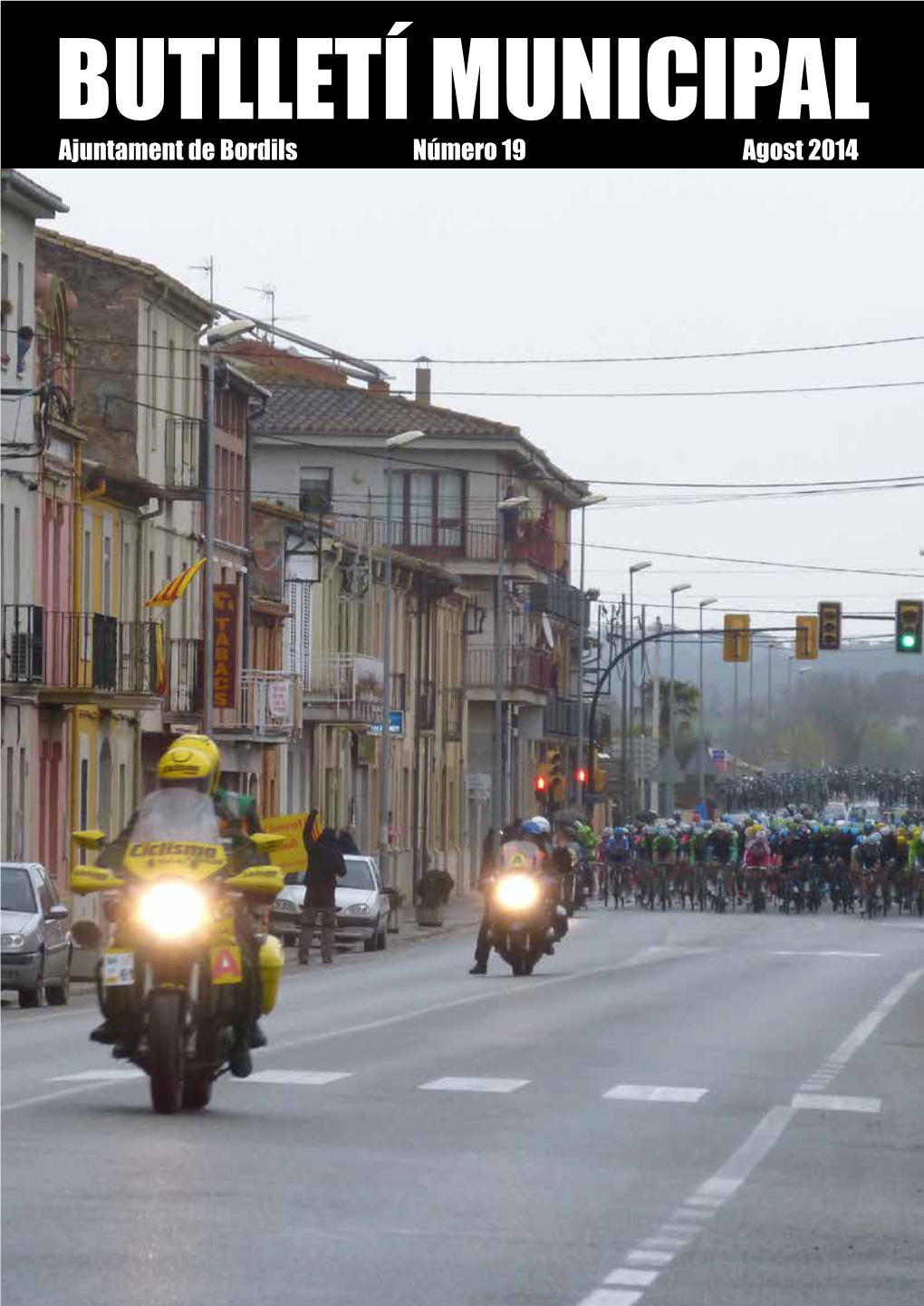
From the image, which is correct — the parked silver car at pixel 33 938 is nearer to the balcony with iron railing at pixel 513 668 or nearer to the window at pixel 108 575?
the window at pixel 108 575

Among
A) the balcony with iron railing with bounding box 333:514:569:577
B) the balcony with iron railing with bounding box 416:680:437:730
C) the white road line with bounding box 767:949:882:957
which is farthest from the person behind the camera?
the balcony with iron railing with bounding box 333:514:569:577

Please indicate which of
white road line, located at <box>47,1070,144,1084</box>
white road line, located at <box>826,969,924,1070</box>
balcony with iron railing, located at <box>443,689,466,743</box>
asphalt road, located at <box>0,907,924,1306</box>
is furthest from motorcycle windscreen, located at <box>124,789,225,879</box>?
balcony with iron railing, located at <box>443,689,466,743</box>

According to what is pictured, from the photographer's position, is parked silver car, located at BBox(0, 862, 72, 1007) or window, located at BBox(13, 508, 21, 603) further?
window, located at BBox(13, 508, 21, 603)

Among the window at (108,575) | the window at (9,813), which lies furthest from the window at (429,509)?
the window at (9,813)

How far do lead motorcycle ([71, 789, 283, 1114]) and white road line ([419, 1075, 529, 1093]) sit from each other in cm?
282

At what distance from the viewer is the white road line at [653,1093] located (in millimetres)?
17250

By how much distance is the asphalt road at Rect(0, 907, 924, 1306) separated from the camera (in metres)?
9.84

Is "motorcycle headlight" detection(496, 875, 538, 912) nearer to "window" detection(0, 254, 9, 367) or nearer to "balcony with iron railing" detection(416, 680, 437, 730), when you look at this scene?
"window" detection(0, 254, 9, 367)

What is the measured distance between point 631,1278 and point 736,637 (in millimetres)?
64184

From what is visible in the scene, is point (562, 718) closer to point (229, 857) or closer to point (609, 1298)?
point (229, 857)

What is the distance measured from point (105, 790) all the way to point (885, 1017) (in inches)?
1111

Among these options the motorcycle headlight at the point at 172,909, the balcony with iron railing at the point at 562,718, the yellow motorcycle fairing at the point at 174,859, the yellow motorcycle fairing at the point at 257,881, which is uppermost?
the balcony with iron railing at the point at 562,718

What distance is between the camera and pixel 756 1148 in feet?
47.9

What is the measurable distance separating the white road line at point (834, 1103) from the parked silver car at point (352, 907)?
27.9m
